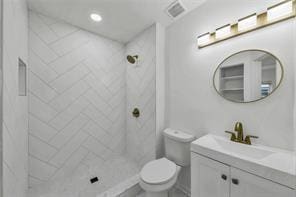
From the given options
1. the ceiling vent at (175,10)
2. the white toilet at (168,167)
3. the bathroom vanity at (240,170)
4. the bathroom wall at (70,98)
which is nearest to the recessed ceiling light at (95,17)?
the bathroom wall at (70,98)

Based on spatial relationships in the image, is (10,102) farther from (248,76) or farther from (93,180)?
(248,76)

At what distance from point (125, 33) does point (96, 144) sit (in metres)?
1.86

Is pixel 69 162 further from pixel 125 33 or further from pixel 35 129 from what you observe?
pixel 125 33

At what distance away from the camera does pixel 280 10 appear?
0.91 metres

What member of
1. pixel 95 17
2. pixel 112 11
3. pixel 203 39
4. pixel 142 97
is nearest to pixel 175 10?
pixel 203 39

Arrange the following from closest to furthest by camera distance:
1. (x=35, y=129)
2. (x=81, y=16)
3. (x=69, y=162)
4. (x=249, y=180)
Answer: (x=249, y=180) < (x=35, y=129) < (x=81, y=16) < (x=69, y=162)

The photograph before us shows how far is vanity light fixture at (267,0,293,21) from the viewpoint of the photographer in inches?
34.8

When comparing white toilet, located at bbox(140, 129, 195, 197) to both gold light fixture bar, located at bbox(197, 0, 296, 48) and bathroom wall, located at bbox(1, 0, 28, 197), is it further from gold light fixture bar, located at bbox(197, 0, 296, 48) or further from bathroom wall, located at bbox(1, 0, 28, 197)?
gold light fixture bar, located at bbox(197, 0, 296, 48)

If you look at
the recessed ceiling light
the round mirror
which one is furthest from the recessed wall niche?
the round mirror

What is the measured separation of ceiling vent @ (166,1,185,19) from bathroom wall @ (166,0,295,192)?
0.29ft

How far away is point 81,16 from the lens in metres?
1.66

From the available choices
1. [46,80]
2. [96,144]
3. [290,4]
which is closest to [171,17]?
[290,4]

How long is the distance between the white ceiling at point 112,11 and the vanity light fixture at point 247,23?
551 millimetres

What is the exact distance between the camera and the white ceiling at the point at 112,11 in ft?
4.77
